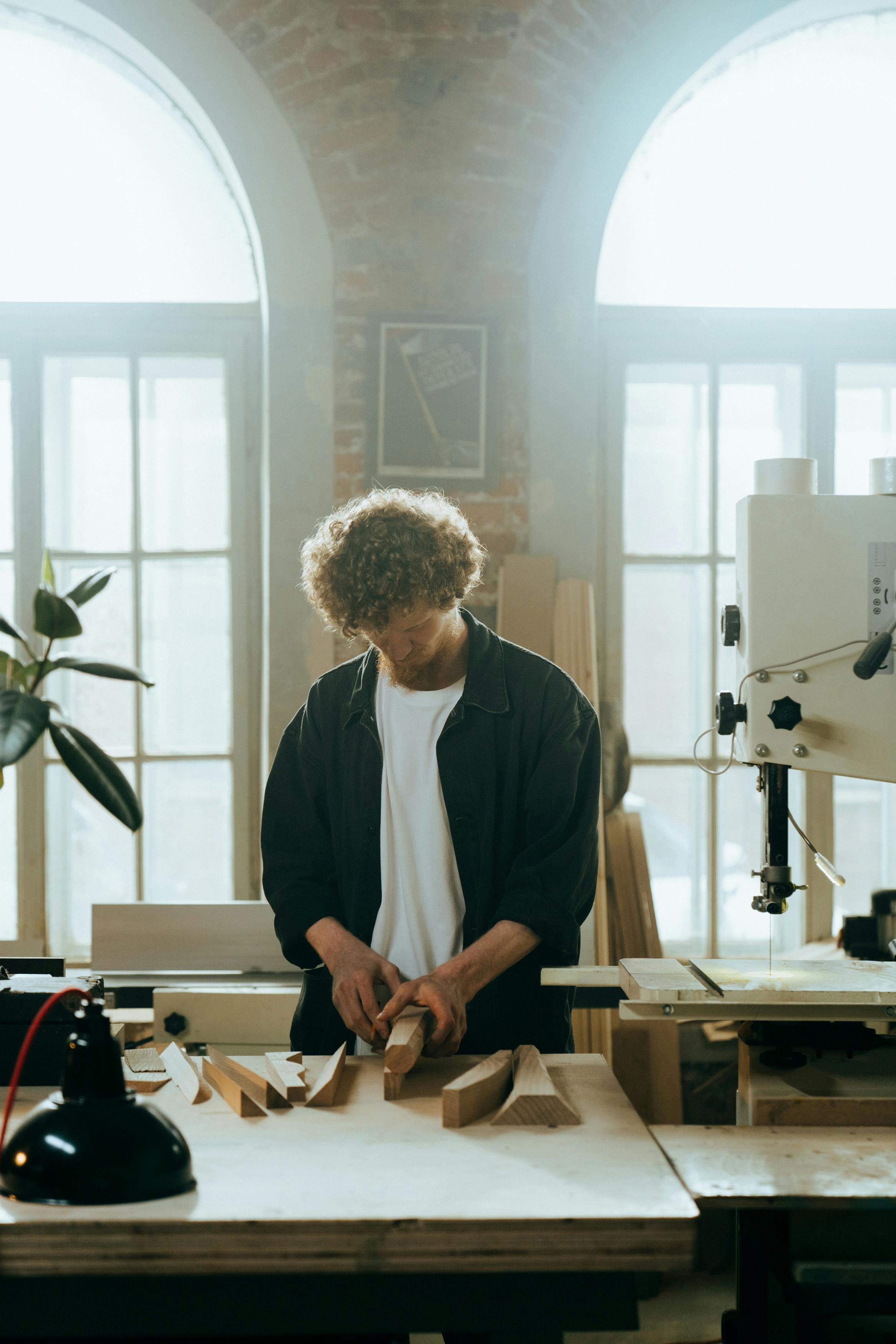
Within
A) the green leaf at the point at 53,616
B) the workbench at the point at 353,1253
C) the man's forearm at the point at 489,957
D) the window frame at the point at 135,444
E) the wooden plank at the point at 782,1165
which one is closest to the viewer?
the workbench at the point at 353,1253

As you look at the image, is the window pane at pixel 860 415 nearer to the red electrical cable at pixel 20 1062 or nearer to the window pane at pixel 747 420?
the window pane at pixel 747 420

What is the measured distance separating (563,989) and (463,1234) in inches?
34.7

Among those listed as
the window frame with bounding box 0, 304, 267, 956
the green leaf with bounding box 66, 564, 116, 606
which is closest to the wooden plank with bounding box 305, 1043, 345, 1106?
the green leaf with bounding box 66, 564, 116, 606

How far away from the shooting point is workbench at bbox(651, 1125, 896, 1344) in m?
1.22

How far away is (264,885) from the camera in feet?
6.35

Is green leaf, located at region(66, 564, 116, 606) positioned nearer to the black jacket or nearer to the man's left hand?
the black jacket

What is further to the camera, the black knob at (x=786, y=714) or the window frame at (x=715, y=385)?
the window frame at (x=715, y=385)

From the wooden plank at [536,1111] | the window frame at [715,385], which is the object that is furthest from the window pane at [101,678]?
the wooden plank at [536,1111]

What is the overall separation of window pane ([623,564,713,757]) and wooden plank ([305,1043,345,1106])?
2.24m

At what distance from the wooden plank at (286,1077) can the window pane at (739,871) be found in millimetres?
2321

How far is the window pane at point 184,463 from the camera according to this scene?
3568 millimetres

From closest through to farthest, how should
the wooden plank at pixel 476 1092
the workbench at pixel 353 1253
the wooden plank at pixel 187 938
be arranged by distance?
the workbench at pixel 353 1253, the wooden plank at pixel 476 1092, the wooden plank at pixel 187 938

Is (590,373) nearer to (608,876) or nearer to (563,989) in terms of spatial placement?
(608,876)

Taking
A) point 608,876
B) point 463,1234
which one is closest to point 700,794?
point 608,876
